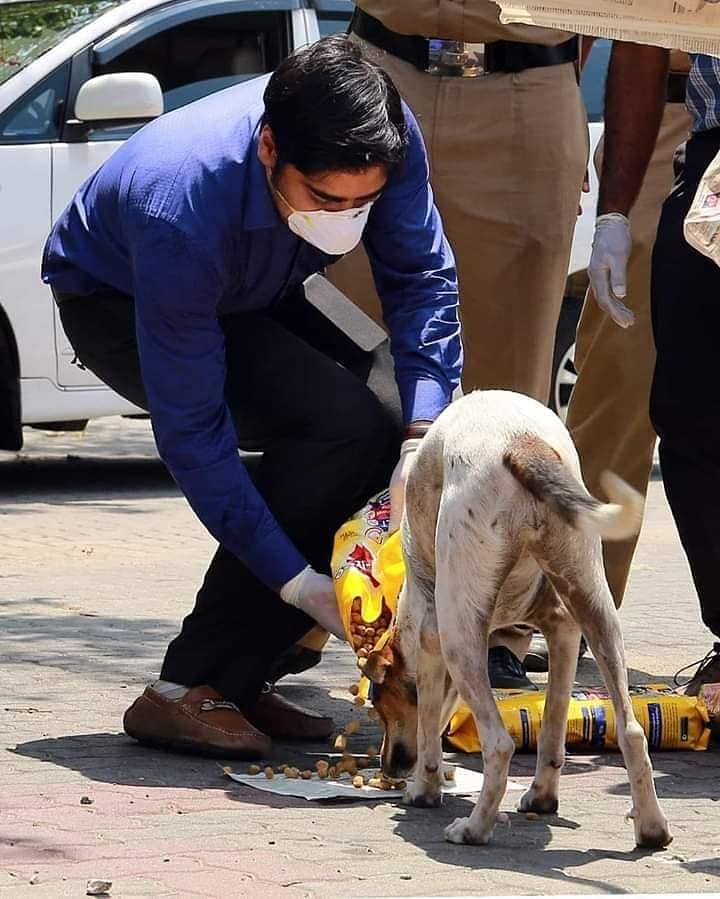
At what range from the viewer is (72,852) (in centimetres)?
370

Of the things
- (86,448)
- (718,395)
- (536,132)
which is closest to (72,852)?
(718,395)

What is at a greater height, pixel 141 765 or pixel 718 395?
pixel 718 395

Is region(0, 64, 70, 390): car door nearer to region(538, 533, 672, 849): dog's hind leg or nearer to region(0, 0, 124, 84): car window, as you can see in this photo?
region(0, 0, 124, 84): car window

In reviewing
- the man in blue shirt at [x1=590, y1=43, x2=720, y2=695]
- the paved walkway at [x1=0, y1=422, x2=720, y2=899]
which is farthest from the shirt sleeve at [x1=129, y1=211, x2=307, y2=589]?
the man in blue shirt at [x1=590, y1=43, x2=720, y2=695]

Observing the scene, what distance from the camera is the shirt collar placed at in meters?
4.35

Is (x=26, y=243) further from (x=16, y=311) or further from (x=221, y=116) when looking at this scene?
(x=221, y=116)

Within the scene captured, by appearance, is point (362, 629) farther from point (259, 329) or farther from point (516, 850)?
point (259, 329)

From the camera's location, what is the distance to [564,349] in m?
9.12

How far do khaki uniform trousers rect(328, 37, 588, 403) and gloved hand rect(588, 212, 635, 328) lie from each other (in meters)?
0.48

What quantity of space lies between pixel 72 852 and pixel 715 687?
5.84 ft

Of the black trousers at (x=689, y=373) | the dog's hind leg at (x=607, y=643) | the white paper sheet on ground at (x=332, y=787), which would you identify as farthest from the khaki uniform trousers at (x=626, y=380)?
the dog's hind leg at (x=607, y=643)

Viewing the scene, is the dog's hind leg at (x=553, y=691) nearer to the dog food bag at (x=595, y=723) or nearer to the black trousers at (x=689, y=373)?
the dog food bag at (x=595, y=723)

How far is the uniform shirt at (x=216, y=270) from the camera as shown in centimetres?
430

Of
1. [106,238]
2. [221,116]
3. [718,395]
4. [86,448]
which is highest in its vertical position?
[221,116]
